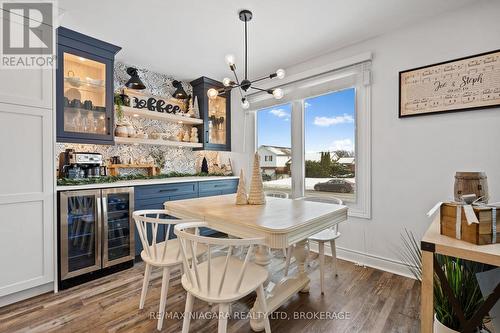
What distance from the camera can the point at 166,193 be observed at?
3.04 meters

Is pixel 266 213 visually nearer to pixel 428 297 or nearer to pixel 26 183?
pixel 428 297

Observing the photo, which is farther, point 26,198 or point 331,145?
point 331,145

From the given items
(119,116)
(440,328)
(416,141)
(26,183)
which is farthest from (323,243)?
(119,116)

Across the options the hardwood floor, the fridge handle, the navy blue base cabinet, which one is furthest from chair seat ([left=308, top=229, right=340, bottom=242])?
the fridge handle

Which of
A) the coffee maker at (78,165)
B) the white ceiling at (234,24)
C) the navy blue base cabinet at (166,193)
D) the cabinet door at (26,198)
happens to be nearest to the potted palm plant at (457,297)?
the white ceiling at (234,24)

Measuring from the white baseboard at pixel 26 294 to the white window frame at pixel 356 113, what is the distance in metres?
2.90

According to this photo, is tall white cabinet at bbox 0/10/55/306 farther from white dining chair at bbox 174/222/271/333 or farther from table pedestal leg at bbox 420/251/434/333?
table pedestal leg at bbox 420/251/434/333

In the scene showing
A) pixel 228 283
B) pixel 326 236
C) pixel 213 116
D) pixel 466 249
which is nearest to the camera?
pixel 466 249

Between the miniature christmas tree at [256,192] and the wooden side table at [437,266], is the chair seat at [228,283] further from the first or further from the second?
the wooden side table at [437,266]

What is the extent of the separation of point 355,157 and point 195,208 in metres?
1.99

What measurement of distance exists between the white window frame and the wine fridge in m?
2.23

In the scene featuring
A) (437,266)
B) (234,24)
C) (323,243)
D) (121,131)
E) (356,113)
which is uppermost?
(234,24)

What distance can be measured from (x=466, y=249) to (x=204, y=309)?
5.81 feet

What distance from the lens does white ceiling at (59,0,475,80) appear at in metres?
2.08
